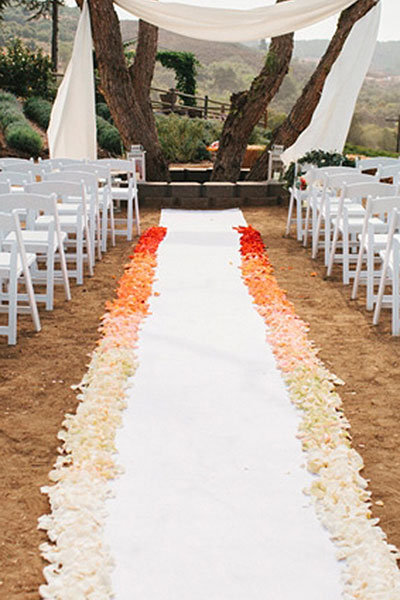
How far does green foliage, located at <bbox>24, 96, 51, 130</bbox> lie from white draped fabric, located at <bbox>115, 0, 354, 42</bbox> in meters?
9.67

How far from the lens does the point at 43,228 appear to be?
17.5 feet

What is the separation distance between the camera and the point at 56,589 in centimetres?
197

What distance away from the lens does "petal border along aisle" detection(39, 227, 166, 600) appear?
2023 mm

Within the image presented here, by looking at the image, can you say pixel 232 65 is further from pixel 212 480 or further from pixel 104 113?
pixel 212 480

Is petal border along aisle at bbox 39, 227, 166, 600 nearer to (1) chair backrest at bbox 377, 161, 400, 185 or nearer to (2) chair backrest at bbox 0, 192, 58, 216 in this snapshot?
(2) chair backrest at bbox 0, 192, 58, 216

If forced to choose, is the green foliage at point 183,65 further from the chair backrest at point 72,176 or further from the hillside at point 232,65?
the chair backrest at point 72,176

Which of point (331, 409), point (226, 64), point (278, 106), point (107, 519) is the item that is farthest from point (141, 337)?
point (226, 64)

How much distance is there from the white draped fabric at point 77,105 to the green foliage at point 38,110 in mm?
9230

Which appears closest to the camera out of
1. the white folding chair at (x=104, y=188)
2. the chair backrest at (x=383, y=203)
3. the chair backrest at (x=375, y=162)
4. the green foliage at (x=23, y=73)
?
the chair backrest at (x=383, y=203)

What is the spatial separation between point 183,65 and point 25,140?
8.80 meters

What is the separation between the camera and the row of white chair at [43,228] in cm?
394

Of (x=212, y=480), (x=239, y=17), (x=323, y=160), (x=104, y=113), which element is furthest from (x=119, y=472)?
(x=104, y=113)

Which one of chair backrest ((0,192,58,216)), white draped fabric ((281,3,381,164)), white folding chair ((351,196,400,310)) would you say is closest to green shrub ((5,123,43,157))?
white draped fabric ((281,3,381,164))

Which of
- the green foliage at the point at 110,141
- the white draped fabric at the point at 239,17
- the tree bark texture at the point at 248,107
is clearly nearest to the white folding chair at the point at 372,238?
the white draped fabric at the point at 239,17
